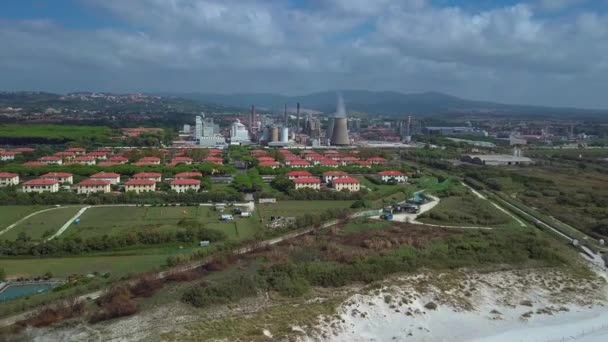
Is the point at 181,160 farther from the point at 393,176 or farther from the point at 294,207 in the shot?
the point at 294,207

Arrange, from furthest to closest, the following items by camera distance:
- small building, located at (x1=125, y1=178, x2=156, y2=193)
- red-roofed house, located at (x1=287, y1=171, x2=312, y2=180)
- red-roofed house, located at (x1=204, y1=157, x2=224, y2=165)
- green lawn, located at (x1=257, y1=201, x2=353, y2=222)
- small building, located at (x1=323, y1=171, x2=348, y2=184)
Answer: red-roofed house, located at (x1=204, y1=157, x2=224, y2=165) < small building, located at (x1=323, y1=171, x2=348, y2=184) < red-roofed house, located at (x1=287, y1=171, x2=312, y2=180) < small building, located at (x1=125, y1=178, x2=156, y2=193) < green lawn, located at (x1=257, y1=201, x2=353, y2=222)

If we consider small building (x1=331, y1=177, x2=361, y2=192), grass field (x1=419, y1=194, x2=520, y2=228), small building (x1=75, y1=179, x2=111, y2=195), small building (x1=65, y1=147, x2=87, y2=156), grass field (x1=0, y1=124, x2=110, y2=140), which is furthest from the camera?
grass field (x1=0, y1=124, x2=110, y2=140)

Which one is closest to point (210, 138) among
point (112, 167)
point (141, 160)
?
point (141, 160)

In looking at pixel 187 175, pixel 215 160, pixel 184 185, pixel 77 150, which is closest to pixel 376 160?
pixel 215 160

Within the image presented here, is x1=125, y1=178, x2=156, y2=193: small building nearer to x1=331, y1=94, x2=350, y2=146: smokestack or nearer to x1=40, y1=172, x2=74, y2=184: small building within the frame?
x1=40, y1=172, x2=74, y2=184: small building

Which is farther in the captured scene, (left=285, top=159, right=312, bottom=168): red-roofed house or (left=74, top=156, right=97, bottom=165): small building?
(left=74, top=156, right=97, bottom=165): small building

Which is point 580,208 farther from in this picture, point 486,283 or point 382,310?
point 382,310

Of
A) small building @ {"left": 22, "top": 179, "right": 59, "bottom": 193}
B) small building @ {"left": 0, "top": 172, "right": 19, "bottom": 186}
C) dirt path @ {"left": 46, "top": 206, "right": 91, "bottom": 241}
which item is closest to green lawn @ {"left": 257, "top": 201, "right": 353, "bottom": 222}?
dirt path @ {"left": 46, "top": 206, "right": 91, "bottom": 241}
